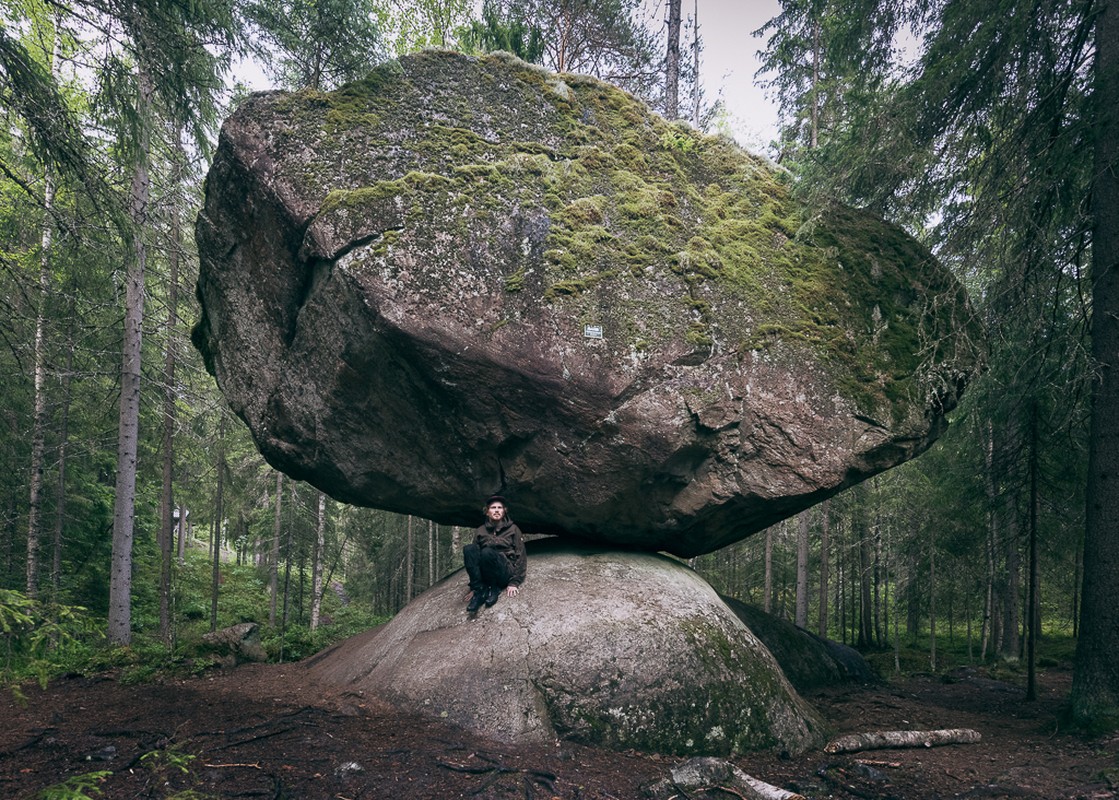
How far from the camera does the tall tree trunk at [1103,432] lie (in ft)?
21.9

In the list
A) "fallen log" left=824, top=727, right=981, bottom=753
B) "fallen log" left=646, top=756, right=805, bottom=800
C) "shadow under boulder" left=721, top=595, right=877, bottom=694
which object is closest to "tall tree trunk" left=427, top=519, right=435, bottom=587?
"shadow under boulder" left=721, top=595, right=877, bottom=694

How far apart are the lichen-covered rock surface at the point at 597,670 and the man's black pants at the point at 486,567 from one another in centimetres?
26

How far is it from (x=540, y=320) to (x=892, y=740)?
5418mm

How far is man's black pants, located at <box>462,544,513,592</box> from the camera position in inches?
278

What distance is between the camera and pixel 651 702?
6.09 m

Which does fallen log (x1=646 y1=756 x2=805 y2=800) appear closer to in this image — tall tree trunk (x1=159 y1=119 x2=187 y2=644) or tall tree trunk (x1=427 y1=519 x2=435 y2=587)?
tall tree trunk (x1=159 y1=119 x2=187 y2=644)

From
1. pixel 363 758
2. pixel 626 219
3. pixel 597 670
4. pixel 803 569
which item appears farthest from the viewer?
pixel 803 569

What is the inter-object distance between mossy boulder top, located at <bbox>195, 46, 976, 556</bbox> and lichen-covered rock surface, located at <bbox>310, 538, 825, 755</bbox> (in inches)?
42.8

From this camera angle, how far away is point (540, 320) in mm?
6895

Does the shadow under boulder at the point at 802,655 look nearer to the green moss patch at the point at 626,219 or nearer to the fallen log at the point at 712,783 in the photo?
the green moss patch at the point at 626,219

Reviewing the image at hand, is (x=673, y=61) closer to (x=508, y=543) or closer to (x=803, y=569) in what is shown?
(x=803, y=569)

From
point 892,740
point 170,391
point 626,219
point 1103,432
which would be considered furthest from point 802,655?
point 170,391

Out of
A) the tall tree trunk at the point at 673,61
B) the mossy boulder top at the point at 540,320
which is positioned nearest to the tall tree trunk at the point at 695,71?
the tall tree trunk at the point at 673,61

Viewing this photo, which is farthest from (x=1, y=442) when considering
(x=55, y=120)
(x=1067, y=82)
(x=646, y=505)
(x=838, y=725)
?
(x=1067, y=82)
